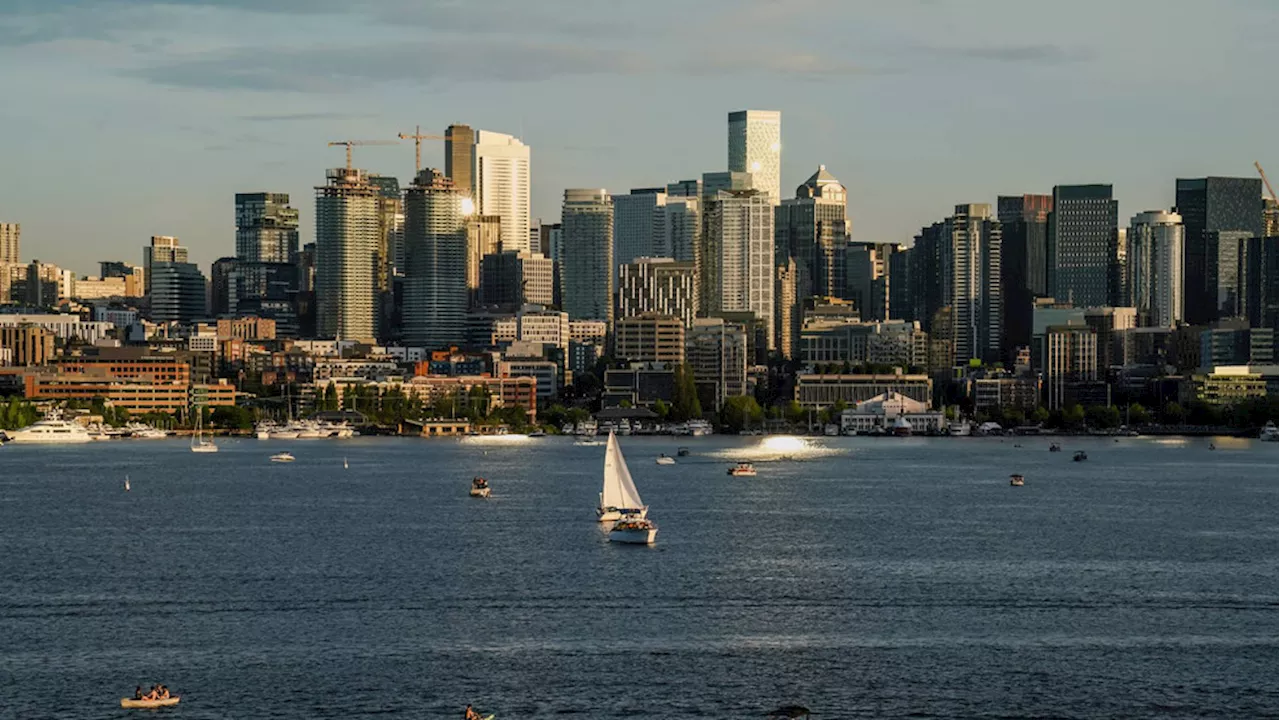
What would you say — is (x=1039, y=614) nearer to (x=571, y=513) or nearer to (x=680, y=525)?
(x=680, y=525)

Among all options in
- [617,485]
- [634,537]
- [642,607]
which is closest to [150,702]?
[642,607]

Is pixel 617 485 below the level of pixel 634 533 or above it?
above

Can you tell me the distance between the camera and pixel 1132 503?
133m

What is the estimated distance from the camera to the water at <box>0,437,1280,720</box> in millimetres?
62500

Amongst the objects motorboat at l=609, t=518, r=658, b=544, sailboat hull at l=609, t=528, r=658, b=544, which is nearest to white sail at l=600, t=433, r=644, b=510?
motorboat at l=609, t=518, r=658, b=544

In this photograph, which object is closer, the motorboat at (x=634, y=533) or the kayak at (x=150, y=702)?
the kayak at (x=150, y=702)

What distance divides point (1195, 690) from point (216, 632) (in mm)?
31704

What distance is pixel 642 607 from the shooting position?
7806 centimetres

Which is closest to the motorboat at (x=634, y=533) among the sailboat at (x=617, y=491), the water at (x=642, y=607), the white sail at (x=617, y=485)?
the water at (x=642, y=607)

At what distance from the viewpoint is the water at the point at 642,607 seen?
205 feet

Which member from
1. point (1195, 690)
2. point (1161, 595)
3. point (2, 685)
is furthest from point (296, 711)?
point (1161, 595)

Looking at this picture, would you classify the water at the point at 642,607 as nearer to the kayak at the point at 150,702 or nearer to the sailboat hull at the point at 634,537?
the kayak at the point at 150,702

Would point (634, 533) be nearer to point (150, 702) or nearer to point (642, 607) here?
point (642, 607)

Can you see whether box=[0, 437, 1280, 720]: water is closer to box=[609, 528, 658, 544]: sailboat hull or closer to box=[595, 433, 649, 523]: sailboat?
box=[609, 528, 658, 544]: sailboat hull
